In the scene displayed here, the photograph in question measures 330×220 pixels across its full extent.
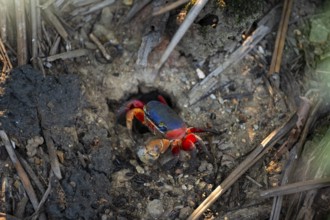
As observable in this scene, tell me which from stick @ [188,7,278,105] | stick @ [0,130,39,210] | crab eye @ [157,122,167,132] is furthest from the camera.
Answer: stick @ [188,7,278,105]

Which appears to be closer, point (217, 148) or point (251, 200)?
point (251, 200)

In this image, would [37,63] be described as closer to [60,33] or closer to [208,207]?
[60,33]

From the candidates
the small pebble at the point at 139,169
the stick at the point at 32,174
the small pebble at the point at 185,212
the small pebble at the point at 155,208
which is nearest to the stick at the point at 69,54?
the stick at the point at 32,174

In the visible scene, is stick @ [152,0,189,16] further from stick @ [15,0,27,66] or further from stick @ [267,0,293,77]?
stick @ [15,0,27,66]

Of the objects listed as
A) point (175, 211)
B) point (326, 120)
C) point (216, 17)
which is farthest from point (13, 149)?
point (326, 120)

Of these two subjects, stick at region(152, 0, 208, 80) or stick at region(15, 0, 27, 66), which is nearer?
stick at region(15, 0, 27, 66)

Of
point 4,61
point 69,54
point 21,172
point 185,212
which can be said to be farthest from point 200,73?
point 21,172

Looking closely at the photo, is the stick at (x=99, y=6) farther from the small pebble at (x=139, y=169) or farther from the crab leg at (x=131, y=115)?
the small pebble at (x=139, y=169)

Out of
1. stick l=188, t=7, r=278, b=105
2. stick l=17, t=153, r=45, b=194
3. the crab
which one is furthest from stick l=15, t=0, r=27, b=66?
stick l=188, t=7, r=278, b=105

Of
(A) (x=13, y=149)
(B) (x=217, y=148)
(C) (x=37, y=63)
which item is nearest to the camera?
(A) (x=13, y=149)
